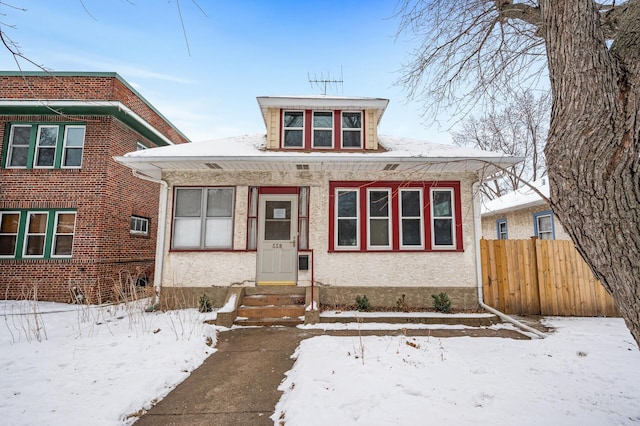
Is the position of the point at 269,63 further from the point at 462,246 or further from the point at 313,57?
the point at 462,246

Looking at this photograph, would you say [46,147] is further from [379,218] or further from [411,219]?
[411,219]

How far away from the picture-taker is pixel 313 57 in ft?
20.9

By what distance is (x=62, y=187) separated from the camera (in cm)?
918

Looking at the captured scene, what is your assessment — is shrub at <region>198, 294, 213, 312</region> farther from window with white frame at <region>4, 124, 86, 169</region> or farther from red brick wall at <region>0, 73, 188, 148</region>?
red brick wall at <region>0, 73, 188, 148</region>

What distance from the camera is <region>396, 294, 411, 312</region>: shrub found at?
7.19 m

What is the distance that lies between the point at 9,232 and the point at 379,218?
11319 millimetres

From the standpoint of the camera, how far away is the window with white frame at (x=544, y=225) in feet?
35.6

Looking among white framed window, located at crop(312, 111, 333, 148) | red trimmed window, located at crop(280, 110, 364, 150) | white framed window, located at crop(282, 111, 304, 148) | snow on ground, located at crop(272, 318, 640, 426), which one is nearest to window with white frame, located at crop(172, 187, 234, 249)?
white framed window, located at crop(282, 111, 304, 148)

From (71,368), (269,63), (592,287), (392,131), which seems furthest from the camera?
(392,131)

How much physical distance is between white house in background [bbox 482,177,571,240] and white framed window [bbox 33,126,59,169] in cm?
1416

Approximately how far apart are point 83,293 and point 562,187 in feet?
36.8

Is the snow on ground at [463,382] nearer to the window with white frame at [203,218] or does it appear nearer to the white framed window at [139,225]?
the window with white frame at [203,218]

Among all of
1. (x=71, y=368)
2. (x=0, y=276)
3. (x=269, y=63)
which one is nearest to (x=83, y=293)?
(x=0, y=276)

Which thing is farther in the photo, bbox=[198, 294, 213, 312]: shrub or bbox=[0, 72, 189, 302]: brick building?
bbox=[0, 72, 189, 302]: brick building
